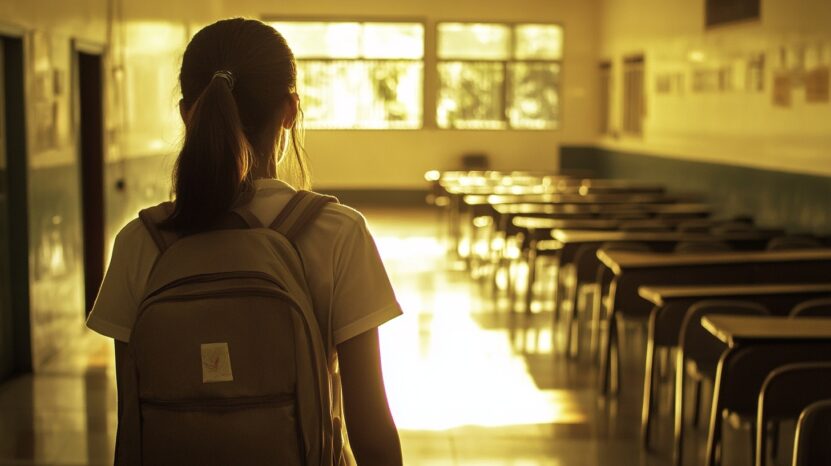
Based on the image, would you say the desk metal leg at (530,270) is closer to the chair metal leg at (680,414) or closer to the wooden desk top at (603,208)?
the wooden desk top at (603,208)

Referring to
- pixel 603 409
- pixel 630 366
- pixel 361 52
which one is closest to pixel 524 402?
pixel 603 409

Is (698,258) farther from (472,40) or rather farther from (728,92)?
(472,40)

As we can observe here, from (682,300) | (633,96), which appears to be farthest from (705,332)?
(633,96)

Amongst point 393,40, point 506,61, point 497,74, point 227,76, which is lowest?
point 227,76

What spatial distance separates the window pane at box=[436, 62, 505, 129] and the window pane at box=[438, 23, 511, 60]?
161 mm

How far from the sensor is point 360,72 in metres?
16.5

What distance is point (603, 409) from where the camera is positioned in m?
5.48

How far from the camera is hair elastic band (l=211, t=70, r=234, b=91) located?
142 cm

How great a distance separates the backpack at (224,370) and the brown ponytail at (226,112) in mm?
71

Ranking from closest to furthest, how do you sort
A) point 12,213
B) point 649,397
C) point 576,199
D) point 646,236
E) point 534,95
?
1. point 649,397
2. point 12,213
3. point 646,236
4. point 576,199
5. point 534,95

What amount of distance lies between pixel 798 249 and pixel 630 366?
1154mm

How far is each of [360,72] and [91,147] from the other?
8.91 m

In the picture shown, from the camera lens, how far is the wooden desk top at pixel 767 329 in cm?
360

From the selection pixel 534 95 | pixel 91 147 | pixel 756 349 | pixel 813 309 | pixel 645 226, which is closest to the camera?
pixel 756 349
